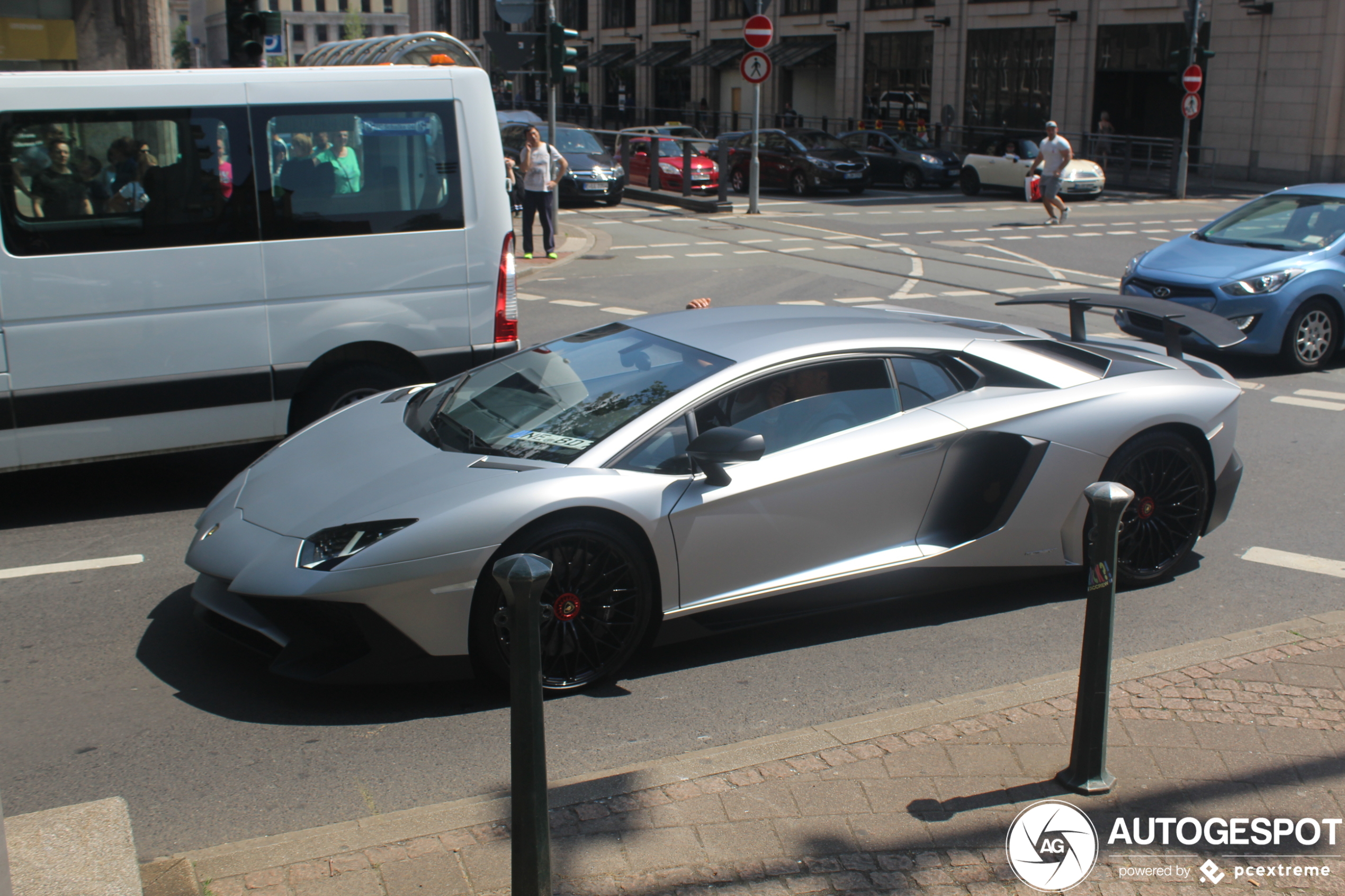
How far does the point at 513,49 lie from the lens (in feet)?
58.1

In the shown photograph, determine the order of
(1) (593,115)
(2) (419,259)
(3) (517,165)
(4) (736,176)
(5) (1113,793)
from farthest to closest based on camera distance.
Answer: (1) (593,115) → (4) (736,176) → (3) (517,165) → (2) (419,259) → (5) (1113,793)

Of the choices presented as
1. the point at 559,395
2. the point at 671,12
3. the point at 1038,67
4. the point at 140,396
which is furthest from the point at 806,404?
the point at 671,12

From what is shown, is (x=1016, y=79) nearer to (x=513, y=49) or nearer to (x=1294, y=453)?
(x=513, y=49)

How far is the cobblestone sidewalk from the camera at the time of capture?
3.11 metres

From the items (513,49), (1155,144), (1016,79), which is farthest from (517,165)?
(1016,79)

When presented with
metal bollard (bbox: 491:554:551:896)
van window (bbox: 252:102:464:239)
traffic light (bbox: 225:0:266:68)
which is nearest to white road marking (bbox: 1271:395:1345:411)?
van window (bbox: 252:102:464:239)

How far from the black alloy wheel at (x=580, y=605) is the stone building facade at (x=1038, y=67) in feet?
71.5

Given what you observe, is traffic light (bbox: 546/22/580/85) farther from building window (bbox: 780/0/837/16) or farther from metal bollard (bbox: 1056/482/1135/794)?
building window (bbox: 780/0/837/16)

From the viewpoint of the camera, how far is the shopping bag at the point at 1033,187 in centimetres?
2586

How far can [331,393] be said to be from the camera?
6.90 metres

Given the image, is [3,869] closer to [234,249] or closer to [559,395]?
[559,395]

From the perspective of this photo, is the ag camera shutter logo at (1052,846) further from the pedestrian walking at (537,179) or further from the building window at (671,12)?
the building window at (671,12)

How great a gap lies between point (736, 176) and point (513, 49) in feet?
40.6

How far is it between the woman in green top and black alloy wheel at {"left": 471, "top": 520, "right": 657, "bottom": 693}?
3351 mm
